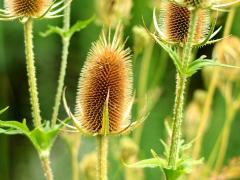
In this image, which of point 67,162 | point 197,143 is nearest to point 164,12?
point 197,143

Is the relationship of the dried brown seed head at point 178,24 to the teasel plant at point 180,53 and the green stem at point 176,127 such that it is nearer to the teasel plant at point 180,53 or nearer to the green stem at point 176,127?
the teasel plant at point 180,53

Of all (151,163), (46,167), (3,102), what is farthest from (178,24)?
(3,102)

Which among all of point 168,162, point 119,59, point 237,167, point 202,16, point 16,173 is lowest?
point 16,173

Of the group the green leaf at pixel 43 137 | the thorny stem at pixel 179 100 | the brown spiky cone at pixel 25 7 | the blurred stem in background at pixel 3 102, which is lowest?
the blurred stem in background at pixel 3 102

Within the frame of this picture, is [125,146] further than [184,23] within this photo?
Yes

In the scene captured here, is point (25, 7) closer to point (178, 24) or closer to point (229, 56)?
point (178, 24)

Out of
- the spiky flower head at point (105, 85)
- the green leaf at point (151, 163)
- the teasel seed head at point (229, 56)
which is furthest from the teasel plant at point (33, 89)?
the teasel seed head at point (229, 56)

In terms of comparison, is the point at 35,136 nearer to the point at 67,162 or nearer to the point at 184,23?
the point at 184,23
